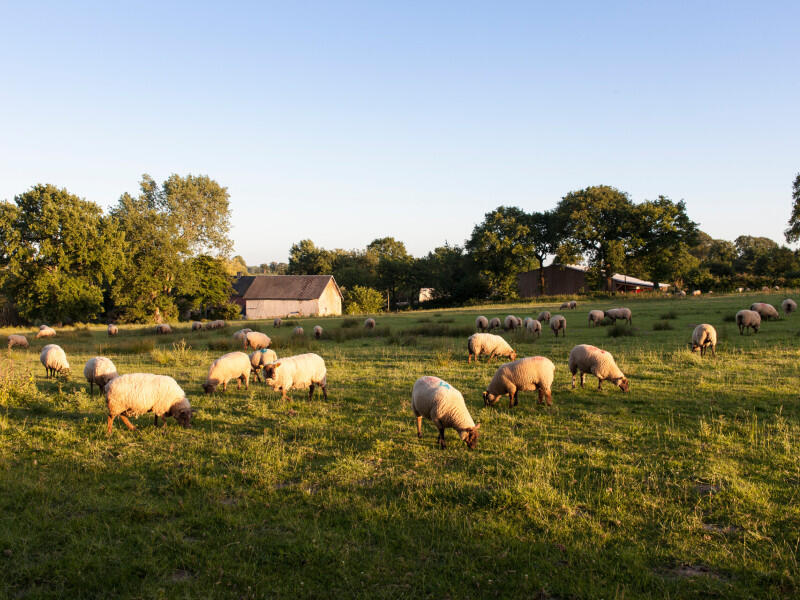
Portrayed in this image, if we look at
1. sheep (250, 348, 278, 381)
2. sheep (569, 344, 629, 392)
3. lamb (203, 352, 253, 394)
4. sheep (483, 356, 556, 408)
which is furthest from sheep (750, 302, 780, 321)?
lamb (203, 352, 253, 394)

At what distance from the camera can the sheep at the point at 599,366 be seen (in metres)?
10.8

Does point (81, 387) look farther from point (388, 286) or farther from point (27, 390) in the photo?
point (388, 286)

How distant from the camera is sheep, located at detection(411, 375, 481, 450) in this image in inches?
289

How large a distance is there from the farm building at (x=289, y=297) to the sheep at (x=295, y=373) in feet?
169

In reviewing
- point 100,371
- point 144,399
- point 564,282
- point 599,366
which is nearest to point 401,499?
point 144,399

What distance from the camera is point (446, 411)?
7.42 m

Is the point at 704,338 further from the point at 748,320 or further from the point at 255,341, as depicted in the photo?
the point at 255,341

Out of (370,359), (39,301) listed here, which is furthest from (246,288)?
(370,359)

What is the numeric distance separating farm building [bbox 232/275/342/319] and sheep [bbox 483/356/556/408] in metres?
53.4

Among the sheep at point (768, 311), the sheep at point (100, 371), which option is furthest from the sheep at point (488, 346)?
the sheep at point (768, 311)

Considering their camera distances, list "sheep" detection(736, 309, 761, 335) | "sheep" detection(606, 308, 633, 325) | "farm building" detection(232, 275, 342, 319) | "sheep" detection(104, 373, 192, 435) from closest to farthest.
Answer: "sheep" detection(104, 373, 192, 435), "sheep" detection(736, 309, 761, 335), "sheep" detection(606, 308, 633, 325), "farm building" detection(232, 275, 342, 319)

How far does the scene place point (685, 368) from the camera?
1320 cm

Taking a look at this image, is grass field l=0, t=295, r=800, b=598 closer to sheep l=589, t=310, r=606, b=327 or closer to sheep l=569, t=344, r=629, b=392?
sheep l=569, t=344, r=629, b=392

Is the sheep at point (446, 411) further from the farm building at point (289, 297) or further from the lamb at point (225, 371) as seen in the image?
the farm building at point (289, 297)
